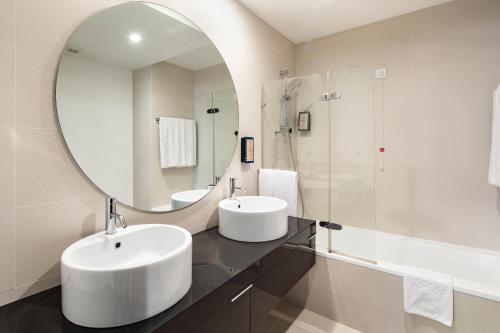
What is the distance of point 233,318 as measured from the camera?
3.54ft

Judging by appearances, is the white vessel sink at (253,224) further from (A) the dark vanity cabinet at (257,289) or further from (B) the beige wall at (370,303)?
(B) the beige wall at (370,303)

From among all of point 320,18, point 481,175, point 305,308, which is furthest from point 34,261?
point 481,175

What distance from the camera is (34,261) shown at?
962 mm

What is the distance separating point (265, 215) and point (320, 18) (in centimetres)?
195

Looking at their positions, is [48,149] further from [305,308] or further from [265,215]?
[305,308]

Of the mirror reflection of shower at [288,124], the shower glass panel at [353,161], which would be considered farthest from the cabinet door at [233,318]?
the mirror reflection of shower at [288,124]

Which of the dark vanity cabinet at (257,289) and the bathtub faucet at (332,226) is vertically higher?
the bathtub faucet at (332,226)

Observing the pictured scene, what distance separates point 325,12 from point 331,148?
1.22 metres

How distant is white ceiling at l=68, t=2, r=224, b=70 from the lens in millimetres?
1138

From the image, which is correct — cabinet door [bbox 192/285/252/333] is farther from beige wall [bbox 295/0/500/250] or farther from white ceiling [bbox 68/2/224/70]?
beige wall [bbox 295/0/500/250]

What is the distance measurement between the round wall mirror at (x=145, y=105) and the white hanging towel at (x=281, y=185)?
491 millimetres

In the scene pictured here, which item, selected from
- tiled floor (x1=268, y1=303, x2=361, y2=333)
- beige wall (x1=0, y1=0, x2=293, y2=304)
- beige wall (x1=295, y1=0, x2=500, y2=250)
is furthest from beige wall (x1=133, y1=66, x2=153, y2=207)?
beige wall (x1=295, y1=0, x2=500, y2=250)

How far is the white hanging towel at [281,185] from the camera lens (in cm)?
207

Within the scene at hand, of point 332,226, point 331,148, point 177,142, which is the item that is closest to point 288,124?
point 331,148
